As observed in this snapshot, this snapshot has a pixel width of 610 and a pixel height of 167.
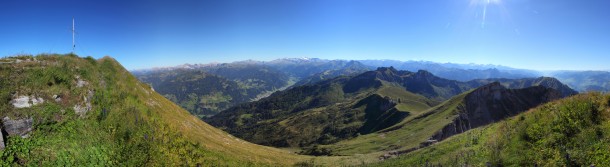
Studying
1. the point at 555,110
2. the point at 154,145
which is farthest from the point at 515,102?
the point at 154,145

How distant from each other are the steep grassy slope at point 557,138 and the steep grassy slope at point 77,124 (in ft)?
85.9

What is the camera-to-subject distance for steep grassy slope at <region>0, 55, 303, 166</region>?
1945cm

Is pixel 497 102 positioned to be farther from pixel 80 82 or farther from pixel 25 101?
pixel 25 101

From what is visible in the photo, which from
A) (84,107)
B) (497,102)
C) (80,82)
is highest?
(80,82)

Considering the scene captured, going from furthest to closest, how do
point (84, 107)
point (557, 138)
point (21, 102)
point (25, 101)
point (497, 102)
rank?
point (497, 102) → point (84, 107) → point (25, 101) → point (21, 102) → point (557, 138)

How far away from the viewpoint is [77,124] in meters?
23.4

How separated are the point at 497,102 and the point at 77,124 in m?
224

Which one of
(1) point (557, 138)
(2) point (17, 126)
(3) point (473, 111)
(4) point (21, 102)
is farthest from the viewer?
(3) point (473, 111)

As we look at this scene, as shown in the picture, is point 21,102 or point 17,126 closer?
point 17,126

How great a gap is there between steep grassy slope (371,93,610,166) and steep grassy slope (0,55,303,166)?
2617cm

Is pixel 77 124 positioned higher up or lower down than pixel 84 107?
lower down

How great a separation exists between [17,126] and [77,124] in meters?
3.80

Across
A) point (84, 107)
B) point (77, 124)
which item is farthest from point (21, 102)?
point (84, 107)

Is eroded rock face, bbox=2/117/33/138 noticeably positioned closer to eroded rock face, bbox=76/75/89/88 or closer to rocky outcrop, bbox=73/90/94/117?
rocky outcrop, bbox=73/90/94/117
